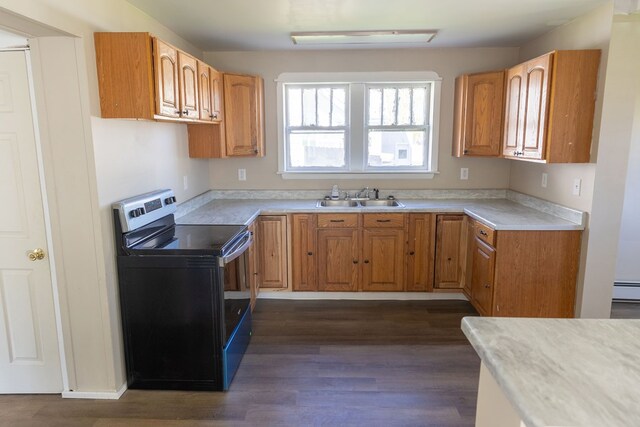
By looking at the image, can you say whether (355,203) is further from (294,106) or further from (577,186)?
(577,186)

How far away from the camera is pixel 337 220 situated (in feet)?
12.5

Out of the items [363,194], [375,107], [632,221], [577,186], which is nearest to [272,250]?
[363,194]

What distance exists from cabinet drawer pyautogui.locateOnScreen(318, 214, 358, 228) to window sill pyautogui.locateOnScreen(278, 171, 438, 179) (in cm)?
66

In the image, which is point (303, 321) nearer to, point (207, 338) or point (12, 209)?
point (207, 338)

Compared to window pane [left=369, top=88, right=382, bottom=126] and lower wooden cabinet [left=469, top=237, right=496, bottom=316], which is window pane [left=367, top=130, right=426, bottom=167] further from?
lower wooden cabinet [left=469, top=237, right=496, bottom=316]

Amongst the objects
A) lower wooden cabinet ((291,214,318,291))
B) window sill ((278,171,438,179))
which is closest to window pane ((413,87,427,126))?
window sill ((278,171,438,179))

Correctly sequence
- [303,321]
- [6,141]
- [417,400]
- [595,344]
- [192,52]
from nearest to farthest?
1. [595,344]
2. [6,141]
3. [417,400]
4. [303,321]
5. [192,52]

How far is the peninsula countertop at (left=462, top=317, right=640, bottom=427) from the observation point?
2.95 ft

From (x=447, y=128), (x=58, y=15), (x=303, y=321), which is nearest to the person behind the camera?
(x=58, y=15)

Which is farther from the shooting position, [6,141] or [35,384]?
[35,384]

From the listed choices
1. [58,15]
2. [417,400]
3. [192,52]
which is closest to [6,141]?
[58,15]

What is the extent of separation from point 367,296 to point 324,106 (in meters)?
1.95

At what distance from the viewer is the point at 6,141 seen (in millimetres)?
2230

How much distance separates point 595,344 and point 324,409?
1.55 meters
